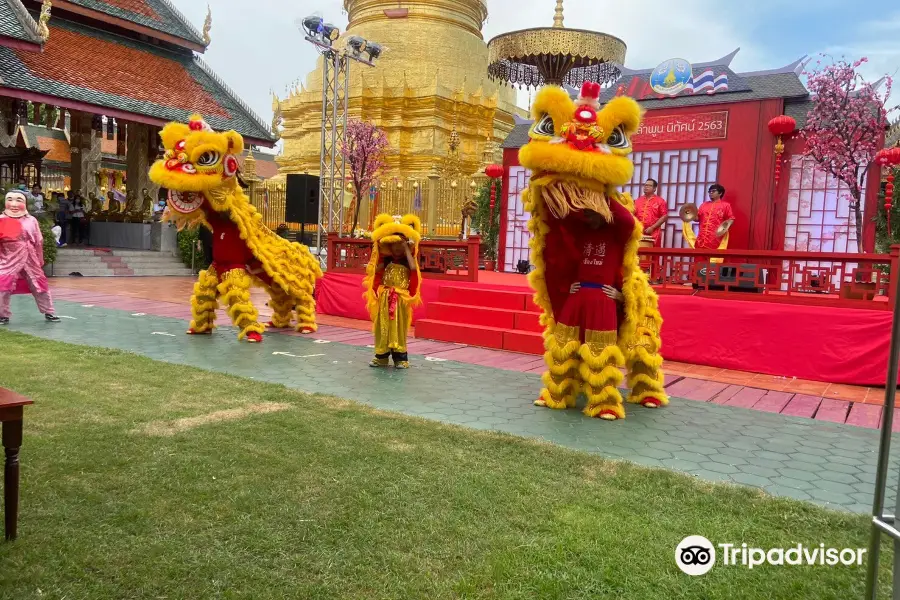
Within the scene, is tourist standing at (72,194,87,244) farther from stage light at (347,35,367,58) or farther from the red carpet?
the red carpet

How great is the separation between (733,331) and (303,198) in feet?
28.5

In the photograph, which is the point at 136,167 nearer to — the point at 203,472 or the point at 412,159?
the point at 412,159

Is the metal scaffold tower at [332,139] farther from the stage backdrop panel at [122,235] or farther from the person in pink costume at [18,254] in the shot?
the stage backdrop panel at [122,235]

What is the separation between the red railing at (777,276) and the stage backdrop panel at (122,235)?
14.6 metres

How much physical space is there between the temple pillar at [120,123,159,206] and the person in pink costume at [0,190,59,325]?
11.4 meters

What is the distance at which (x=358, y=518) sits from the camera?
8.99ft

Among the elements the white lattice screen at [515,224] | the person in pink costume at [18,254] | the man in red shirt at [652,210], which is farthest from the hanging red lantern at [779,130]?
the person in pink costume at [18,254]

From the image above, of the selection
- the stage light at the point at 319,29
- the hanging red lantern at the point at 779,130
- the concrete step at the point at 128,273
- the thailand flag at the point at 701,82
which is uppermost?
the stage light at the point at 319,29

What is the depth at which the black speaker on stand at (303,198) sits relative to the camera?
1273 cm

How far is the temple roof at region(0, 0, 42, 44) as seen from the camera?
41.0 ft

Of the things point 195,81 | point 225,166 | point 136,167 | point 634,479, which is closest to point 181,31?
point 195,81

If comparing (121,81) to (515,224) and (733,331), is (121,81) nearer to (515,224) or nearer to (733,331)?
(515,224)

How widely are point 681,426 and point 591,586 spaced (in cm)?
245

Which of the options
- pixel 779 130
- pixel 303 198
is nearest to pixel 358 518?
pixel 779 130
